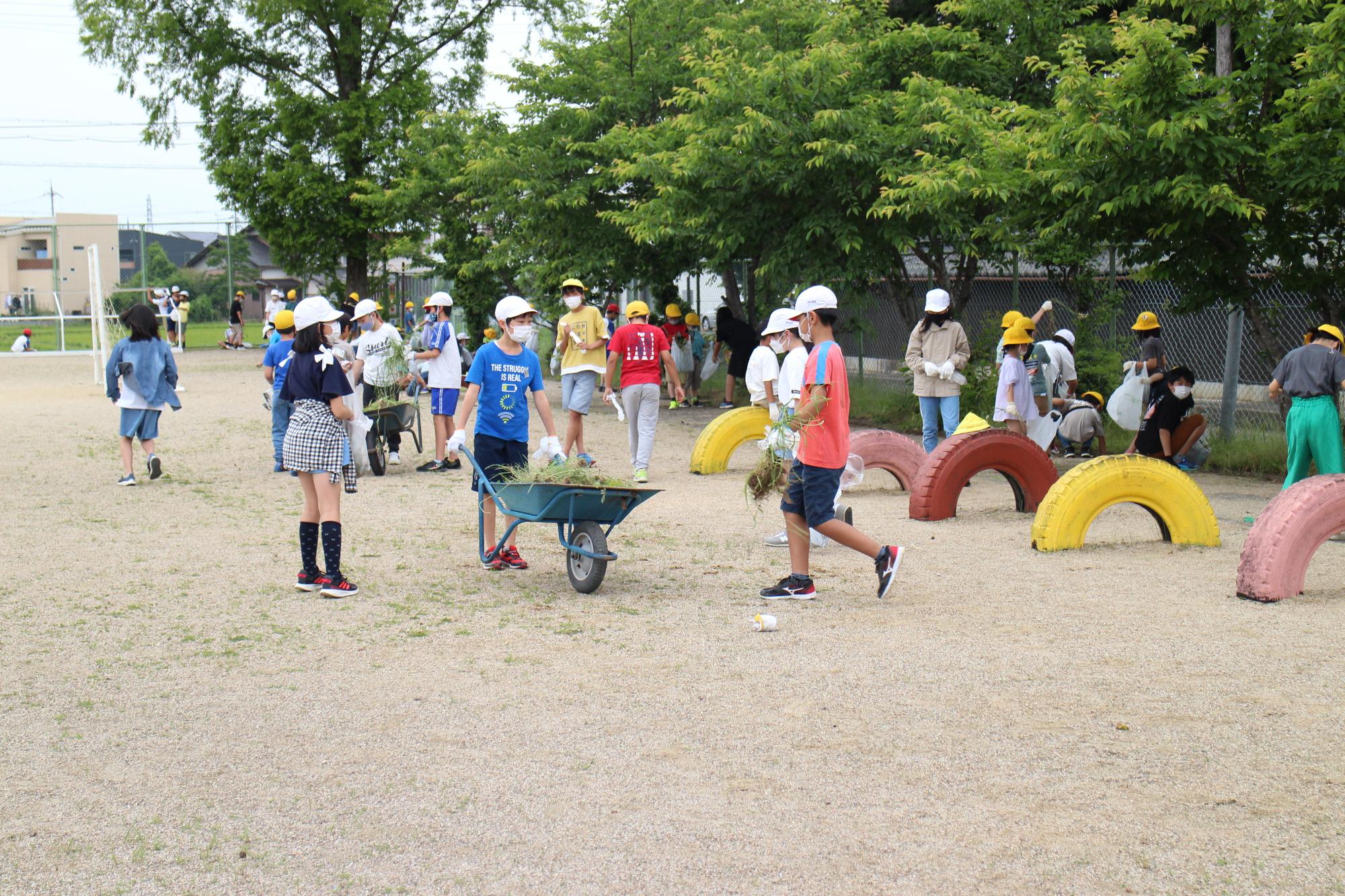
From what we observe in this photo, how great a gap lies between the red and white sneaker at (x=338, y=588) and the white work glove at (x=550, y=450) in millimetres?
1360

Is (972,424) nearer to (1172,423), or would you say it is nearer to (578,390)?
(1172,423)

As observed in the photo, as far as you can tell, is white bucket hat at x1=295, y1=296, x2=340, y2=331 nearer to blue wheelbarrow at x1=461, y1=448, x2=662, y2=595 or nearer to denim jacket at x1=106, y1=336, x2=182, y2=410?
blue wheelbarrow at x1=461, y1=448, x2=662, y2=595

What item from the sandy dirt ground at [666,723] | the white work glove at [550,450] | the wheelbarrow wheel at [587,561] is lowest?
the sandy dirt ground at [666,723]

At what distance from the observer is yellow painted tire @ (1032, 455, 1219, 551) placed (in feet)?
29.1

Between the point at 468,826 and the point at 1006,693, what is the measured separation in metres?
2.52

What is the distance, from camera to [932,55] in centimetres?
1678

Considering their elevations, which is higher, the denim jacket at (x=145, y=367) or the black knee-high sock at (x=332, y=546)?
the denim jacket at (x=145, y=367)

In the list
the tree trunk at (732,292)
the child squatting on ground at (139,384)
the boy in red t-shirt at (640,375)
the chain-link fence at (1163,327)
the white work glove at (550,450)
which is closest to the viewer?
the white work glove at (550,450)

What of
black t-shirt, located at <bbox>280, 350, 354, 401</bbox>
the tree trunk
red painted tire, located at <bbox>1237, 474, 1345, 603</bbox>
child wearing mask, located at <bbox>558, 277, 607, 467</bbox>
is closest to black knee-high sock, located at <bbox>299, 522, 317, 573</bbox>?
black t-shirt, located at <bbox>280, 350, 354, 401</bbox>

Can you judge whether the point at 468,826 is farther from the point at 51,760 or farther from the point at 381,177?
the point at 381,177

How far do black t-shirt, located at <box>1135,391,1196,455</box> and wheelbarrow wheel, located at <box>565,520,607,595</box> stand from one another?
709 centimetres

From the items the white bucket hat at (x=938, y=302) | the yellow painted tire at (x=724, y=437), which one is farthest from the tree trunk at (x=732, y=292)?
the white bucket hat at (x=938, y=302)

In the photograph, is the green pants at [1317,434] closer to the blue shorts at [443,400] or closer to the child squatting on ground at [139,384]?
the blue shorts at [443,400]

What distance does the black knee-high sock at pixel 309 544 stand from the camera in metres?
7.81
